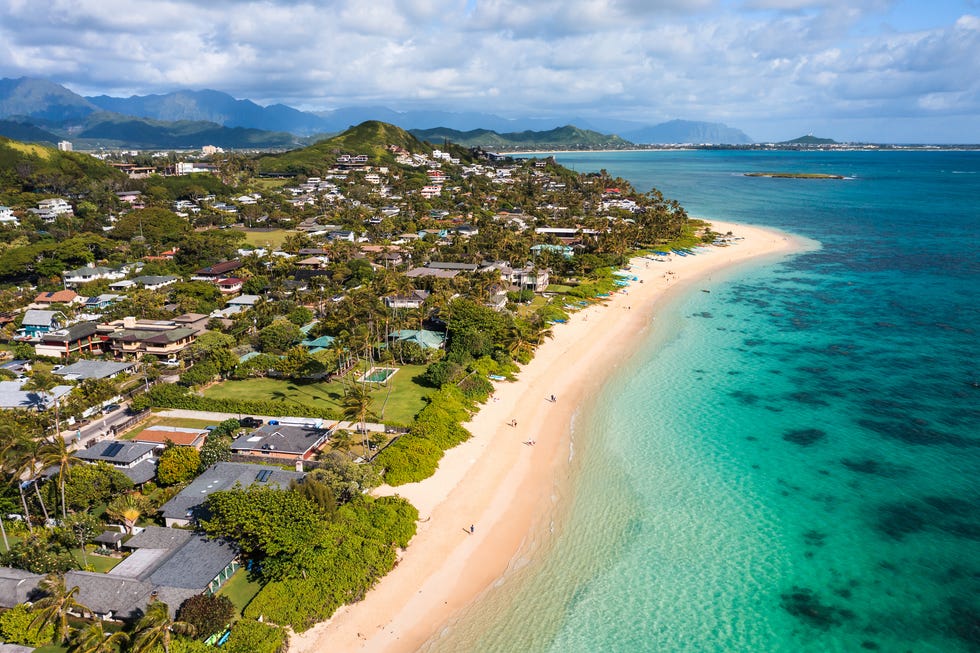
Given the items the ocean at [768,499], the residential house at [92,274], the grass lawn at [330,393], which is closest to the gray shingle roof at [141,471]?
the grass lawn at [330,393]

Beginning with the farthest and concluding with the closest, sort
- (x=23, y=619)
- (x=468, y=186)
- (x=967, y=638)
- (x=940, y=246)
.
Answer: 1. (x=468, y=186)
2. (x=940, y=246)
3. (x=967, y=638)
4. (x=23, y=619)

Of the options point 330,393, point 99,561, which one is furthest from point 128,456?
point 330,393

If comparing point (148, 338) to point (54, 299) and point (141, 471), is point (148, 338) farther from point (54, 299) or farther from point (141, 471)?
point (54, 299)

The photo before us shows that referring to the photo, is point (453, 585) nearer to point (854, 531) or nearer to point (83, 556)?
point (83, 556)

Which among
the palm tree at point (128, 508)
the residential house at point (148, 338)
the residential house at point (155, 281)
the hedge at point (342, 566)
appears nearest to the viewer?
the hedge at point (342, 566)

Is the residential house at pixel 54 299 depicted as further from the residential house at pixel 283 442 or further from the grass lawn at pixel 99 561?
the grass lawn at pixel 99 561

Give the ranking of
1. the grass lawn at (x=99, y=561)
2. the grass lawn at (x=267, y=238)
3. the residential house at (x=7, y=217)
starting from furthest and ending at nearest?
the grass lawn at (x=267, y=238)
the residential house at (x=7, y=217)
the grass lawn at (x=99, y=561)

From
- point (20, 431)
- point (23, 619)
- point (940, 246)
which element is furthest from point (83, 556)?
point (940, 246)
